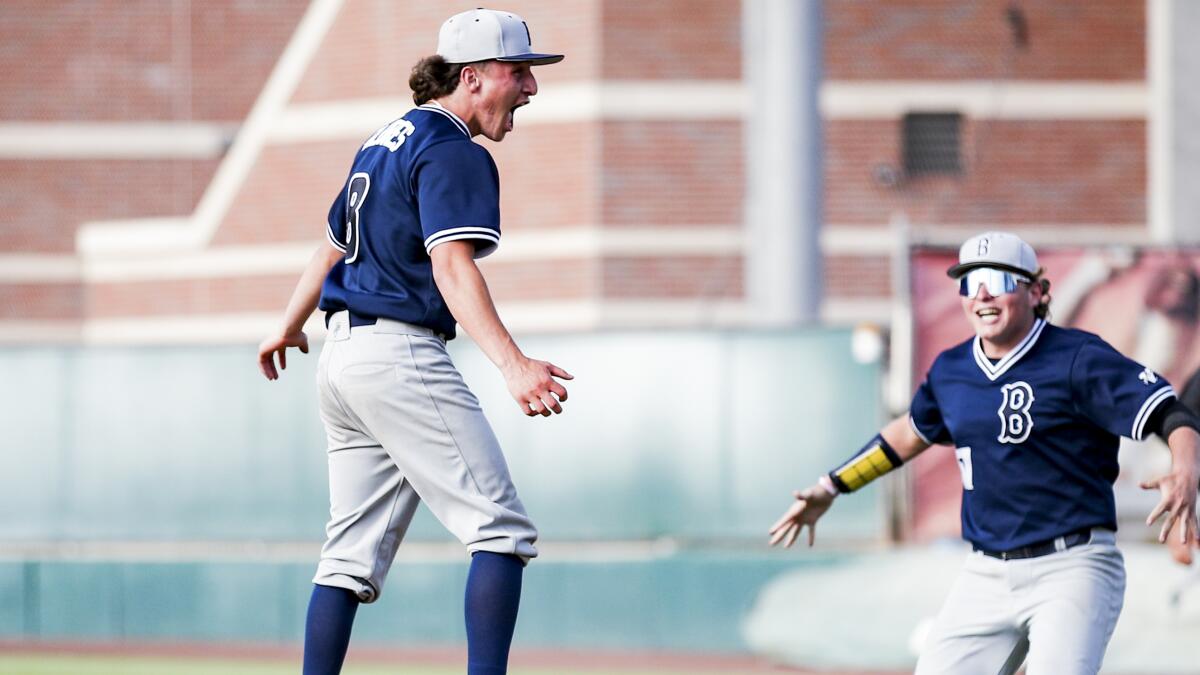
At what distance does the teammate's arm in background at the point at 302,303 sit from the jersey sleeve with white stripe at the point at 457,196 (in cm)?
53

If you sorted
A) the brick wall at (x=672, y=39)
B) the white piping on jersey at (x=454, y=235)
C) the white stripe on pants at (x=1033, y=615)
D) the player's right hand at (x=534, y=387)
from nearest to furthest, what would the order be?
the player's right hand at (x=534, y=387) → the white piping on jersey at (x=454, y=235) → the white stripe on pants at (x=1033, y=615) → the brick wall at (x=672, y=39)

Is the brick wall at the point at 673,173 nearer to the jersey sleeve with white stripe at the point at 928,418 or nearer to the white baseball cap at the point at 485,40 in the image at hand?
the jersey sleeve with white stripe at the point at 928,418

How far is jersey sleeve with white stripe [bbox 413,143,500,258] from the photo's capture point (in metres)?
5.41

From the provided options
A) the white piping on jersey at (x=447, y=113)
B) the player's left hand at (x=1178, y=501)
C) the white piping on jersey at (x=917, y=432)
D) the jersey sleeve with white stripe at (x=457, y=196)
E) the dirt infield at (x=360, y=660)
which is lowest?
the dirt infield at (x=360, y=660)

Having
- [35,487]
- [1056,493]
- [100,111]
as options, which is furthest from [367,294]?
[100,111]

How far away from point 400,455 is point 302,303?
Result: 709mm

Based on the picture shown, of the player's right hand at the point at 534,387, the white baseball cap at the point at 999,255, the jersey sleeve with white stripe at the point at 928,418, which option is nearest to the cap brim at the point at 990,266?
the white baseball cap at the point at 999,255

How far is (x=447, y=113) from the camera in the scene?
5.71 meters

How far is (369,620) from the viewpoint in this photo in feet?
41.8

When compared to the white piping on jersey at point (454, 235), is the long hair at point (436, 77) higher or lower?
higher

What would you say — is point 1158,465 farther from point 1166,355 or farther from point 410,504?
point 410,504

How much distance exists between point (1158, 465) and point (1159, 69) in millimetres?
16021

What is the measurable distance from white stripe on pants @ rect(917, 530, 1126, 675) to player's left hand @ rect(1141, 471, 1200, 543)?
0.42 m

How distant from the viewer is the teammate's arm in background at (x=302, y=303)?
19.6 ft
